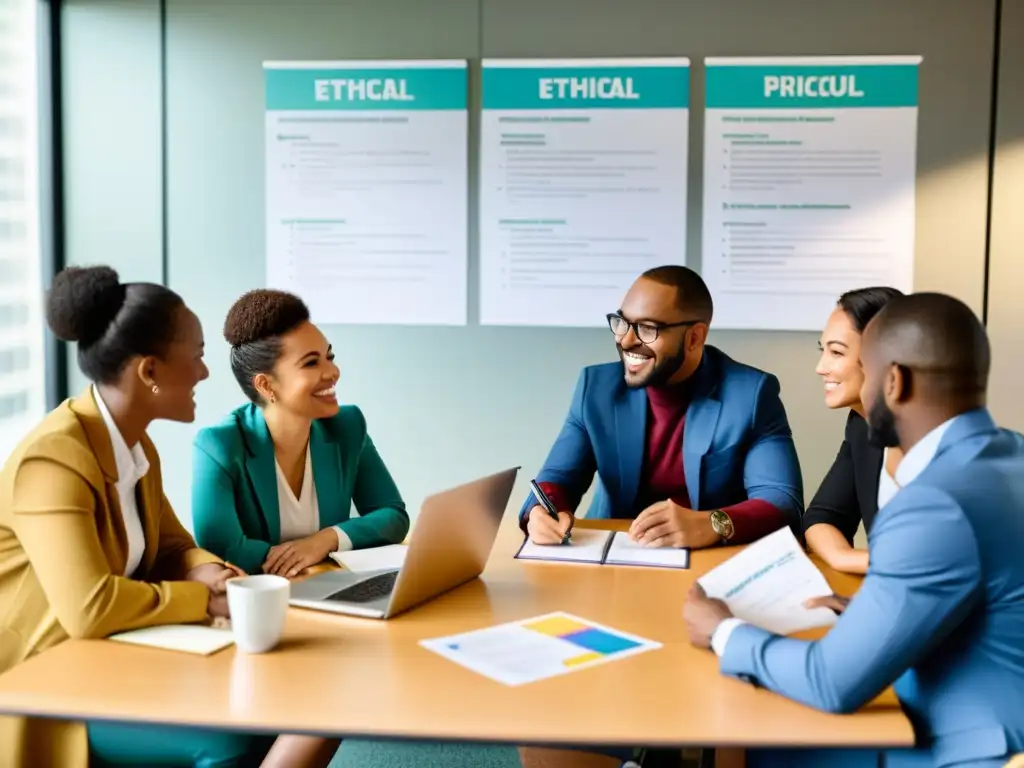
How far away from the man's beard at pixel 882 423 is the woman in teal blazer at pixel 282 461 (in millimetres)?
1144

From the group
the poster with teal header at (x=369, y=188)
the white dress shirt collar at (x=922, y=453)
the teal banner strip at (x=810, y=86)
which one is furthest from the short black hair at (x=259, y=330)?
the teal banner strip at (x=810, y=86)

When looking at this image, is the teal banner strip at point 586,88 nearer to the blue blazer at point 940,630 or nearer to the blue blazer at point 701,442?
the blue blazer at point 701,442

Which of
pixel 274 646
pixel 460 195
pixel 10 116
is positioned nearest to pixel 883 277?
pixel 460 195

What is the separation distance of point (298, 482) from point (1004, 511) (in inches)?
59.9

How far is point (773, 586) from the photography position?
6.02 feet

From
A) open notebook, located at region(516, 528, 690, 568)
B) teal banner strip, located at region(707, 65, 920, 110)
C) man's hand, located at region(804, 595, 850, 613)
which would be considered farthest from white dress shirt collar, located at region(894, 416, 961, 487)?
teal banner strip, located at region(707, 65, 920, 110)

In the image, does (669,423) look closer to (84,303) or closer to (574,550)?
(574,550)

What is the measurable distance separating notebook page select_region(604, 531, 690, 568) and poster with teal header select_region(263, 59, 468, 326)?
69.4 inches

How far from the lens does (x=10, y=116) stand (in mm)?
3803

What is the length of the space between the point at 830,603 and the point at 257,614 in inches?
37.3

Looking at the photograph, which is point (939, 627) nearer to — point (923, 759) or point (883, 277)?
point (923, 759)

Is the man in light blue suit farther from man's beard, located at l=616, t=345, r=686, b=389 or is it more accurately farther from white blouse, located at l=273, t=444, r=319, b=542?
man's beard, located at l=616, t=345, r=686, b=389

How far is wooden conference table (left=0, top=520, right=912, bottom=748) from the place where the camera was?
1299 millimetres

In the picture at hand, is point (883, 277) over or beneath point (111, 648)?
over
